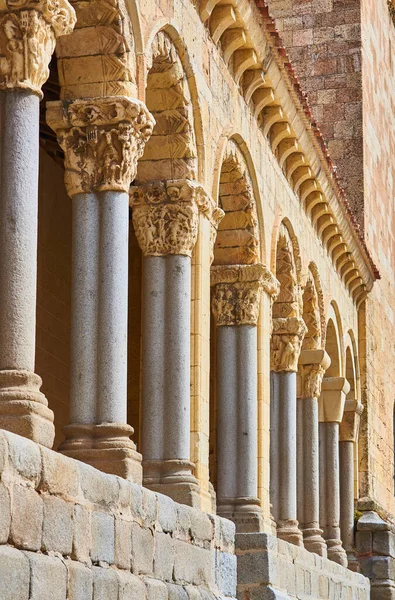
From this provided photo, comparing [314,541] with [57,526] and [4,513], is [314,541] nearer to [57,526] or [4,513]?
[57,526]

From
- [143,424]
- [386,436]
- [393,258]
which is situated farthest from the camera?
[393,258]

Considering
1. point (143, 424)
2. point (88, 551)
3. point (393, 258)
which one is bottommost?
point (88, 551)

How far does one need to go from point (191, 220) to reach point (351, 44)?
12.7 meters

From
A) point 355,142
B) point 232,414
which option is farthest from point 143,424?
point 355,142

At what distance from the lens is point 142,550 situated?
910 cm

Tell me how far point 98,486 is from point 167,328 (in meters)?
3.18

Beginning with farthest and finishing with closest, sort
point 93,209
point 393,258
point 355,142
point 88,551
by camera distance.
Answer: point 393,258, point 355,142, point 93,209, point 88,551

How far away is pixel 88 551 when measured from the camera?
26.1 feet

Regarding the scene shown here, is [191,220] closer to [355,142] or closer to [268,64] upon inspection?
[268,64]

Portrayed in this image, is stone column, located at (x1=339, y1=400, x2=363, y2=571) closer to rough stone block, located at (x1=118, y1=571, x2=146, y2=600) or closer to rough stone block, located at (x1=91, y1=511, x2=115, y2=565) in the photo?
rough stone block, located at (x1=118, y1=571, x2=146, y2=600)

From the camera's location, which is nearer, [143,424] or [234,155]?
[143,424]

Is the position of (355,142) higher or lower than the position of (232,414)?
higher

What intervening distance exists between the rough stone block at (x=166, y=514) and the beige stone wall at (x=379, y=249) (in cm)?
1313

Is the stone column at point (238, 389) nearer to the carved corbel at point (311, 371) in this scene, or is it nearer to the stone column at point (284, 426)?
the stone column at point (284, 426)
